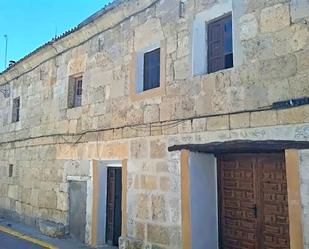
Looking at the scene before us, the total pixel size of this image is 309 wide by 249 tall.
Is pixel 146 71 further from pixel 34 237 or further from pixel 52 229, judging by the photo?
pixel 34 237

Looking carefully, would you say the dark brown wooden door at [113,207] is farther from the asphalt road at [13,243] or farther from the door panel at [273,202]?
the door panel at [273,202]

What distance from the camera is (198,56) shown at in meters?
5.23

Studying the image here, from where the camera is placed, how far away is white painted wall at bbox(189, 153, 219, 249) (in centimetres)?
492

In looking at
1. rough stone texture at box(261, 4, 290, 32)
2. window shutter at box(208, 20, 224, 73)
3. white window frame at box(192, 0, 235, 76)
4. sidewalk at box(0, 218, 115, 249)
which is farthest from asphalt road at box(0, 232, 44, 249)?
rough stone texture at box(261, 4, 290, 32)

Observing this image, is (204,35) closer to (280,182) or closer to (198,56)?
(198,56)

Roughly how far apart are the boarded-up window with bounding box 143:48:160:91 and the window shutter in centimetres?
111

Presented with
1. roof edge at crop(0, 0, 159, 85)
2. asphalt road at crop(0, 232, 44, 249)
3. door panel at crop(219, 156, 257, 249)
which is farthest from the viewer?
asphalt road at crop(0, 232, 44, 249)

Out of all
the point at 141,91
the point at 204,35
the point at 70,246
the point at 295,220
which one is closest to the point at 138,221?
the point at 70,246

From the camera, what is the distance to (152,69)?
6180 mm

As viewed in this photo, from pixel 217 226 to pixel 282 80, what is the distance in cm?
236

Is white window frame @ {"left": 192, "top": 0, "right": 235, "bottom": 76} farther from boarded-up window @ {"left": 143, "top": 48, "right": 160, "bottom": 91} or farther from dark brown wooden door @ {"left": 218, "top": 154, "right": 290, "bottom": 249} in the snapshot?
dark brown wooden door @ {"left": 218, "top": 154, "right": 290, "bottom": 249}

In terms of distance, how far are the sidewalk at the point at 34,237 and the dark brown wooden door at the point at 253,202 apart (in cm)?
303

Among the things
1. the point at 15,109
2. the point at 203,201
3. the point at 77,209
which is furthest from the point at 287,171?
the point at 15,109

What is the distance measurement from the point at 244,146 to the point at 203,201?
3.90ft
